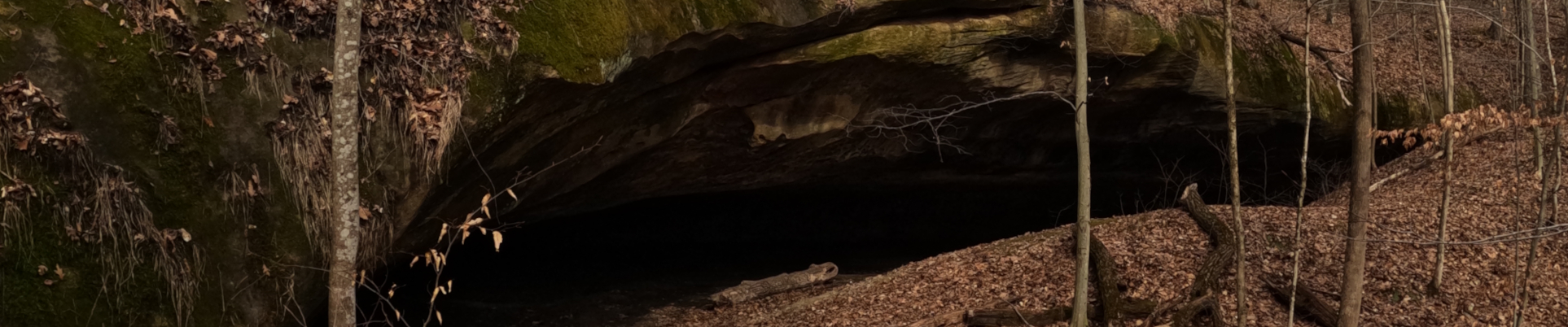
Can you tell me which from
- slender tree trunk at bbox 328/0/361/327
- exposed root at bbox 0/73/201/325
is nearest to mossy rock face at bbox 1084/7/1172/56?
slender tree trunk at bbox 328/0/361/327

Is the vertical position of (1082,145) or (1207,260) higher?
(1082,145)

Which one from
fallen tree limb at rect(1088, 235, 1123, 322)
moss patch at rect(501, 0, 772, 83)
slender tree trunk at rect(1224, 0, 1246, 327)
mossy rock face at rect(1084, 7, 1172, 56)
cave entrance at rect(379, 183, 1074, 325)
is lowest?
cave entrance at rect(379, 183, 1074, 325)

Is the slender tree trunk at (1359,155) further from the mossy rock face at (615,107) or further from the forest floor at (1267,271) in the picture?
the mossy rock face at (615,107)

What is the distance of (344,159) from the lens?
19.0 feet

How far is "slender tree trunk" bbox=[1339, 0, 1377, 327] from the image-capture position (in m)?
7.49

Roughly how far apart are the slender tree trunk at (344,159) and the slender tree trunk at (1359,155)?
7.44 metres

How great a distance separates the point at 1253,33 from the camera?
13617 mm

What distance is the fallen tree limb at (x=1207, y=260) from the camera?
336 inches

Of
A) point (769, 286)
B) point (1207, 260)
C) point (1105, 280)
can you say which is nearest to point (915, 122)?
point (769, 286)

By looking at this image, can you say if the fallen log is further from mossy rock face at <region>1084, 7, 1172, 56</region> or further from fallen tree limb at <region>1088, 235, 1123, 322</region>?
mossy rock face at <region>1084, 7, 1172, 56</region>

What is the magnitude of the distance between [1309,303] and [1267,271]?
2.83ft

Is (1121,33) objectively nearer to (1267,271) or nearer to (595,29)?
(1267,271)

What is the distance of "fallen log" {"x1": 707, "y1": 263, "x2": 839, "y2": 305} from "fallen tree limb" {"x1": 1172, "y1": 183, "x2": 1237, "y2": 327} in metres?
4.65

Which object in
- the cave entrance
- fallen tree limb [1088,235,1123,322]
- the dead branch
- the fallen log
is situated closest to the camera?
fallen tree limb [1088,235,1123,322]
